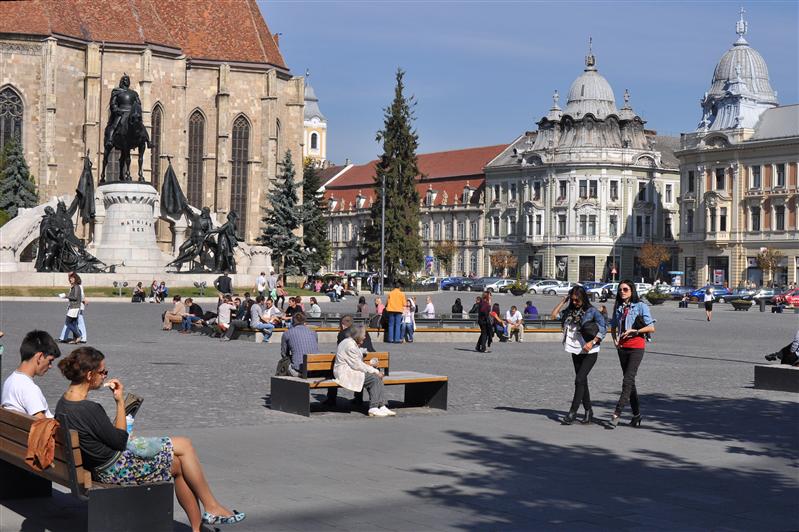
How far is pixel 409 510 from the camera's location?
8891 mm

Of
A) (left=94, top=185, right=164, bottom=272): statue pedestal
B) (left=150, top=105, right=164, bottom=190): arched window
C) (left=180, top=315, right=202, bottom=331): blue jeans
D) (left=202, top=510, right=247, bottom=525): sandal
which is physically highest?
(left=150, top=105, right=164, bottom=190): arched window

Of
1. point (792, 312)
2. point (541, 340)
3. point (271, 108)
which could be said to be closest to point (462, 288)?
point (271, 108)

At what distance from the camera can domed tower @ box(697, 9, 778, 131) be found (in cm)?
9462

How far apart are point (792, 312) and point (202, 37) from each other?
131ft

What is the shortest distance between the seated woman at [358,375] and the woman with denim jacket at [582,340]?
7.07 feet

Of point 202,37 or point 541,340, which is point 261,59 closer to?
point 202,37

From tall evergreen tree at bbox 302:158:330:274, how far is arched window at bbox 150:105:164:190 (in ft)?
31.2

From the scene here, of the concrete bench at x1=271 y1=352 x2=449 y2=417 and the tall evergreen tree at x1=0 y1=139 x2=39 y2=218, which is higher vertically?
the tall evergreen tree at x1=0 y1=139 x2=39 y2=218

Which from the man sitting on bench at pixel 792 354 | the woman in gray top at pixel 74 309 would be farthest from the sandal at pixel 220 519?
the woman in gray top at pixel 74 309

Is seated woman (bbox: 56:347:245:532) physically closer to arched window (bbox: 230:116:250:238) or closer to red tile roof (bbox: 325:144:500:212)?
arched window (bbox: 230:116:250:238)

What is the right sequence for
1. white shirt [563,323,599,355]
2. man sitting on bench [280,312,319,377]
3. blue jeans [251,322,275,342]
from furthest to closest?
blue jeans [251,322,275,342], man sitting on bench [280,312,319,377], white shirt [563,323,599,355]

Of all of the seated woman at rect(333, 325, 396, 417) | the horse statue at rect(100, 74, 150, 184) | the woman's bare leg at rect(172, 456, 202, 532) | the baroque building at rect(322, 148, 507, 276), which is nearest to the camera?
the woman's bare leg at rect(172, 456, 202, 532)

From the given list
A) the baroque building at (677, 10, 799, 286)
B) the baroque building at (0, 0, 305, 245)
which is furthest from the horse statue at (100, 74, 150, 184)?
the baroque building at (677, 10, 799, 286)

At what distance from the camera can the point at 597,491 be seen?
9781mm
